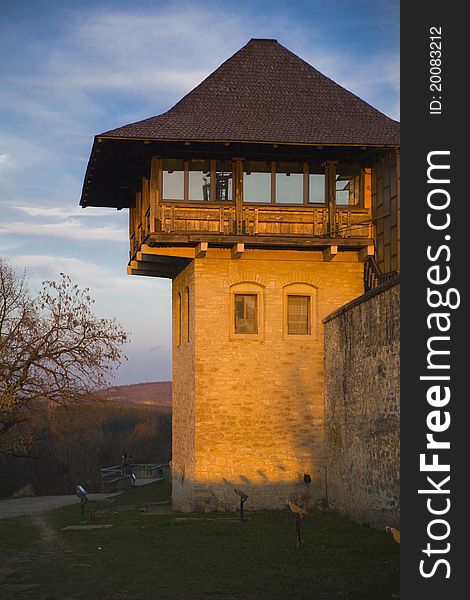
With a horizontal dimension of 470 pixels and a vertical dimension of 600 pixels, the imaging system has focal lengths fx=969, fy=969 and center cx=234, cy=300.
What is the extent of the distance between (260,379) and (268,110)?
19.0 feet

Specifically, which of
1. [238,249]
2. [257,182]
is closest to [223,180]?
[257,182]

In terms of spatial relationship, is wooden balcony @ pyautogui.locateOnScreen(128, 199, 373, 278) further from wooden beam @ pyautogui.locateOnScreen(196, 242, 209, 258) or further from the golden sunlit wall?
the golden sunlit wall

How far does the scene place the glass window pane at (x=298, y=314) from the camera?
68.8 feet

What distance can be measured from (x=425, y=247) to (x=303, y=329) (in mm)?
11787

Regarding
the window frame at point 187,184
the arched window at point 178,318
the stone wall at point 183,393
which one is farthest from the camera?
the arched window at point 178,318

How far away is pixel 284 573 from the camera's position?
474 inches

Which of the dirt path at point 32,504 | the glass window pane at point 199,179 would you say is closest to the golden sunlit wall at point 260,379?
the glass window pane at point 199,179

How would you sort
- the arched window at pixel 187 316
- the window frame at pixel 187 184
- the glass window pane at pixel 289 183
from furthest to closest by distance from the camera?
the arched window at pixel 187 316
the glass window pane at pixel 289 183
the window frame at pixel 187 184

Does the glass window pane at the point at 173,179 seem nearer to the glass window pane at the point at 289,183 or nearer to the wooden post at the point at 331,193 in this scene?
the glass window pane at the point at 289,183

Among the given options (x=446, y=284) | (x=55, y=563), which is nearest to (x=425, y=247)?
(x=446, y=284)

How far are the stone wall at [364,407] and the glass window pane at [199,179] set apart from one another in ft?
12.1

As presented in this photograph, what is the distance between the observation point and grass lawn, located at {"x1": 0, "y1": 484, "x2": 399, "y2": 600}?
1120cm

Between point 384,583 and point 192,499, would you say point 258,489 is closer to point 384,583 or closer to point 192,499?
point 192,499

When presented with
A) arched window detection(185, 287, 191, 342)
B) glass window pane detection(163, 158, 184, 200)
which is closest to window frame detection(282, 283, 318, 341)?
arched window detection(185, 287, 191, 342)
